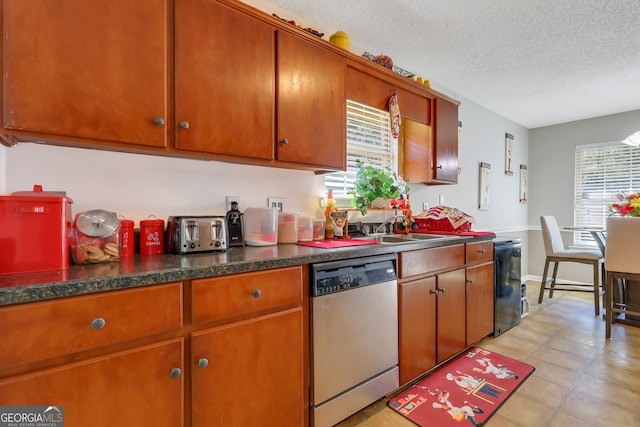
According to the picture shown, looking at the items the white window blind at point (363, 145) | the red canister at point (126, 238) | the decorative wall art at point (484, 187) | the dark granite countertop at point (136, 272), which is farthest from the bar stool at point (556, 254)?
the red canister at point (126, 238)

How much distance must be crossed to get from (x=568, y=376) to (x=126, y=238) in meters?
2.83

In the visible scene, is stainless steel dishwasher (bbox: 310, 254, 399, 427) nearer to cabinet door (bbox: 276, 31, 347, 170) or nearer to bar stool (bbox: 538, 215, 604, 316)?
cabinet door (bbox: 276, 31, 347, 170)

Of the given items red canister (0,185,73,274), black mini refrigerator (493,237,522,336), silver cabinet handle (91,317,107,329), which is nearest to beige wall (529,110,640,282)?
black mini refrigerator (493,237,522,336)

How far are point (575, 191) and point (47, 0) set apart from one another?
5985 millimetres

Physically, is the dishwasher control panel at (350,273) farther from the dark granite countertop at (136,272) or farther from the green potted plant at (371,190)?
the green potted plant at (371,190)

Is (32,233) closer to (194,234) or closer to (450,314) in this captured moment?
(194,234)

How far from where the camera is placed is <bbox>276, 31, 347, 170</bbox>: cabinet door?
1665 mm

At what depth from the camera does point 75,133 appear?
1113 mm

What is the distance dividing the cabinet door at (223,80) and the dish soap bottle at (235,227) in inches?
13.7

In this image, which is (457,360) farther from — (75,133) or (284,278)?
(75,133)

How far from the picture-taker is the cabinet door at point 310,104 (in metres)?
1.67

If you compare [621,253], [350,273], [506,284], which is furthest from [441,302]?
[621,253]

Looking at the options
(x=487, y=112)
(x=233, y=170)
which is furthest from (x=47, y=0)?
(x=487, y=112)

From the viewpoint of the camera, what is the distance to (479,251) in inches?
95.1
